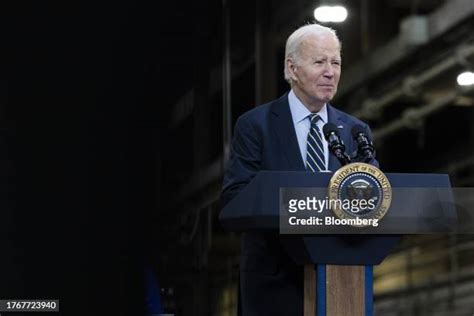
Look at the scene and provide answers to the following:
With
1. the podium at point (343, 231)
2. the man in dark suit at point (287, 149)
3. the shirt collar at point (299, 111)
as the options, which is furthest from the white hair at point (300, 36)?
the podium at point (343, 231)

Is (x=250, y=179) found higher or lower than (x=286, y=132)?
lower

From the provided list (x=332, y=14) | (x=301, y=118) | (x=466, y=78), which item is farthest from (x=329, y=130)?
(x=466, y=78)

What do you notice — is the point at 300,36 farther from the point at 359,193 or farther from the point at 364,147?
the point at 359,193

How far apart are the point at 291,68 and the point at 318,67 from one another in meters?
0.11

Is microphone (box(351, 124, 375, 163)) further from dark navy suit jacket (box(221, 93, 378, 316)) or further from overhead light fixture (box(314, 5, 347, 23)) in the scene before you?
overhead light fixture (box(314, 5, 347, 23))

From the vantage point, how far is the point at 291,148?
304 cm

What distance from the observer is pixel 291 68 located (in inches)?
122

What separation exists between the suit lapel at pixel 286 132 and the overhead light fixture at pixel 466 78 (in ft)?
6.02

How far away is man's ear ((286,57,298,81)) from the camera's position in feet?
10.2

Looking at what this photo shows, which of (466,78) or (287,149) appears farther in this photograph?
(466,78)

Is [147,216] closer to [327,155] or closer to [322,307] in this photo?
[327,155]

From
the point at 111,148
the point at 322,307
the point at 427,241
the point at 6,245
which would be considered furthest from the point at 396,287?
the point at 322,307

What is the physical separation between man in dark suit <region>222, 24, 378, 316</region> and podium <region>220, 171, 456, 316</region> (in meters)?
0.26

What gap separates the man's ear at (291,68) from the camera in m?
3.10
